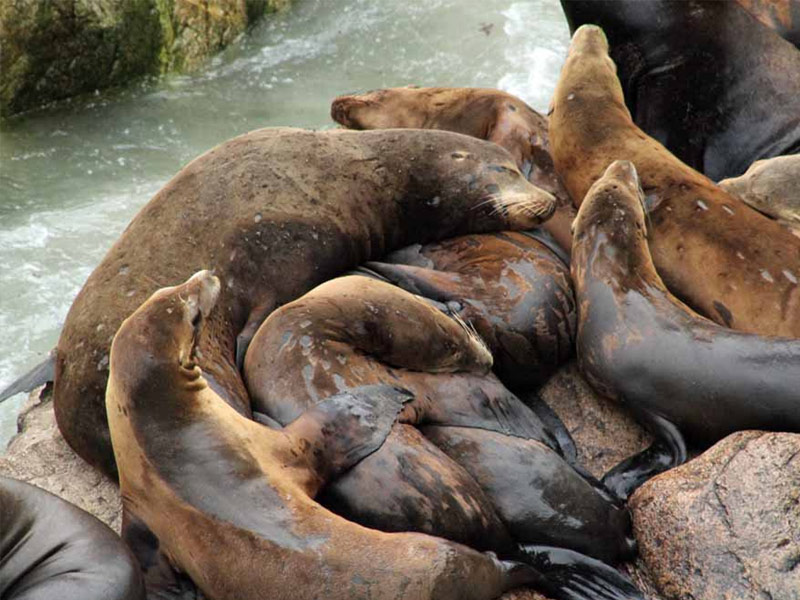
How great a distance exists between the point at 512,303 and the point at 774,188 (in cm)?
132

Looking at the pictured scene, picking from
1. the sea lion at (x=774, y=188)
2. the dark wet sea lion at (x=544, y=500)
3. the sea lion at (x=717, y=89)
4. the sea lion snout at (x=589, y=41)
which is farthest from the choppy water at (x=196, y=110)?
the sea lion at (x=774, y=188)

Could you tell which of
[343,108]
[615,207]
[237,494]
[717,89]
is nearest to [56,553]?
[237,494]

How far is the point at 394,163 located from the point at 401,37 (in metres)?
6.06

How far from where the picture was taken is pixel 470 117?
544cm

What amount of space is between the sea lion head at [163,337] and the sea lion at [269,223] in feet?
0.69

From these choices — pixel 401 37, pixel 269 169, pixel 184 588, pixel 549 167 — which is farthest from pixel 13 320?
pixel 401 37

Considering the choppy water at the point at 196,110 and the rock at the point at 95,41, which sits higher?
the rock at the point at 95,41

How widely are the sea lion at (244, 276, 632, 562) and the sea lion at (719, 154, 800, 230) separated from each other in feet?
4.77

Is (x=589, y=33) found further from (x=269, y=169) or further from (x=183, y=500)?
(x=183, y=500)

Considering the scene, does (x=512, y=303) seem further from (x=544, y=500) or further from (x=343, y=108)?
(x=343, y=108)

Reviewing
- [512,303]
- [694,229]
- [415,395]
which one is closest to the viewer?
[415,395]

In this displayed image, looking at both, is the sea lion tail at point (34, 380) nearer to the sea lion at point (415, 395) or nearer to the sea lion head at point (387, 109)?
the sea lion at point (415, 395)

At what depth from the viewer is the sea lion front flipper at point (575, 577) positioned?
3326 millimetres

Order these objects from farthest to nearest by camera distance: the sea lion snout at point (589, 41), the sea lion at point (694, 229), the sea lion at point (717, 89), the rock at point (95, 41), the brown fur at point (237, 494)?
1. the rock at point (95, 41)
2. the sea lion snout at point (589, 41)
3. the sea lion at point (717, 89)
4. the sea lion at point (694, 229)
5. the brown fur at point (237, 494)
